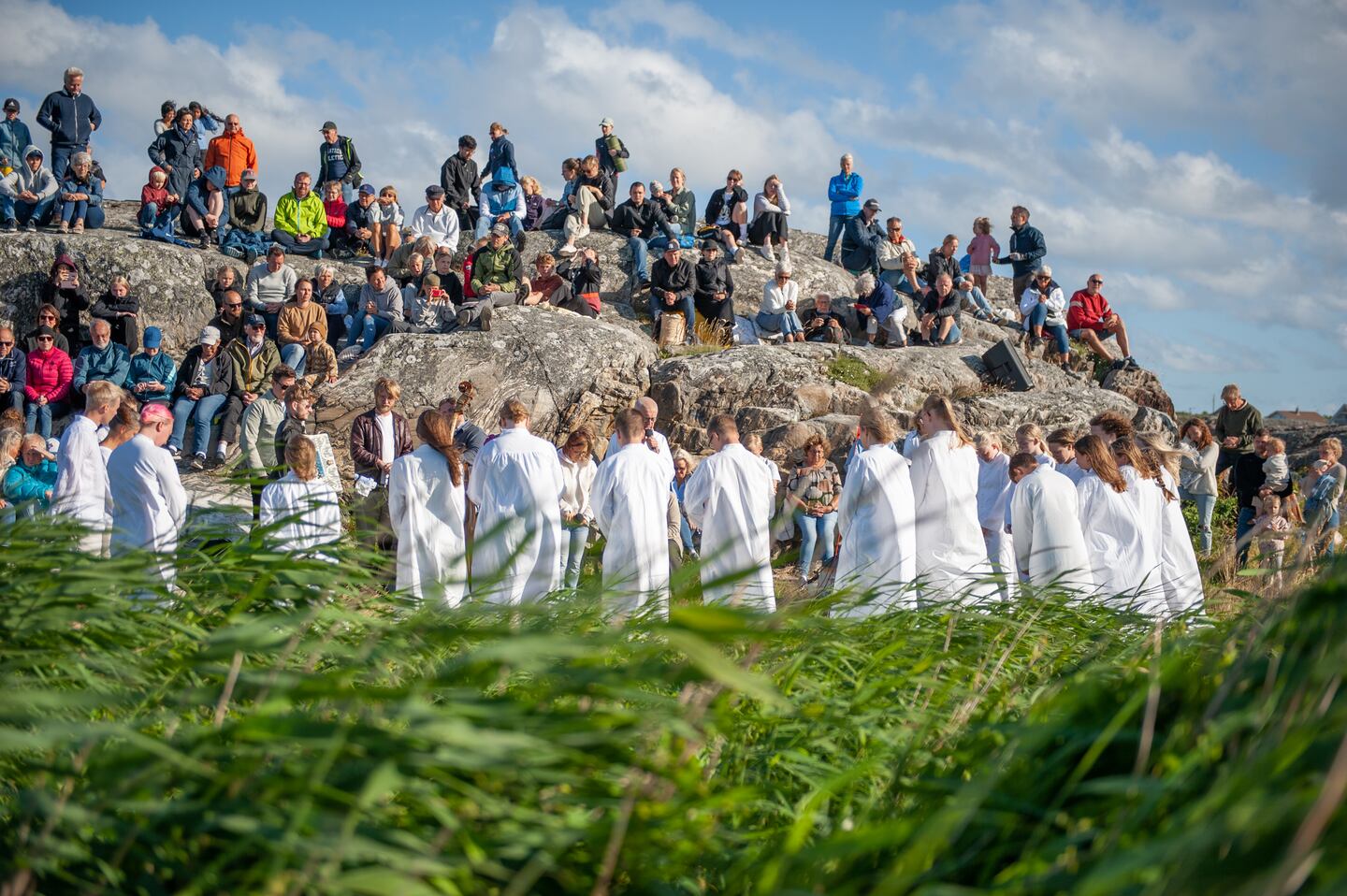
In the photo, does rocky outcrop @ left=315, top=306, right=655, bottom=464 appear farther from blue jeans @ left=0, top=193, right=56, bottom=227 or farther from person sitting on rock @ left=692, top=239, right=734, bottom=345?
blue jeans @ left=0, top=193, right=56, bottom=227

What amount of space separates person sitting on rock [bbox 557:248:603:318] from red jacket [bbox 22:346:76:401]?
6.58 metres

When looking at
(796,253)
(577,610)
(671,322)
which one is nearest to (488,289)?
(671,322)

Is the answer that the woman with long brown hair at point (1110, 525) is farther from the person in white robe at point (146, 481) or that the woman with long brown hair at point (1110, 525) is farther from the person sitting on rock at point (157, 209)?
the person sitting on rock at point (157, 209)

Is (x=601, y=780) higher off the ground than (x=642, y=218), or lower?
lower

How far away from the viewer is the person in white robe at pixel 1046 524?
793 centimetres

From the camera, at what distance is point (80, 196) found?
18500 mm

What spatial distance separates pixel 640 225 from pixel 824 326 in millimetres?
3876

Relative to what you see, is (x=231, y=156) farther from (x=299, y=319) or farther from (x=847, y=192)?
(x=847, y=192)

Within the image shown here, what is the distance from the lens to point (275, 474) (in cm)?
481

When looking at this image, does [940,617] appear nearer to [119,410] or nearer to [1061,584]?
[1061,584]

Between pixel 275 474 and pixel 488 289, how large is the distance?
12.7 metres

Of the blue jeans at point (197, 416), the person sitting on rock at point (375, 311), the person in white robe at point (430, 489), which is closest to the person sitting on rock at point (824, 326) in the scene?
the person sitting on rock at point (375, 311)

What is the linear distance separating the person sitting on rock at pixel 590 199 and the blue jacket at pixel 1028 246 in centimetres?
697

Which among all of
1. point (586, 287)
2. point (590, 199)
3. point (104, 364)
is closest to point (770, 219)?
point (590, 199)
